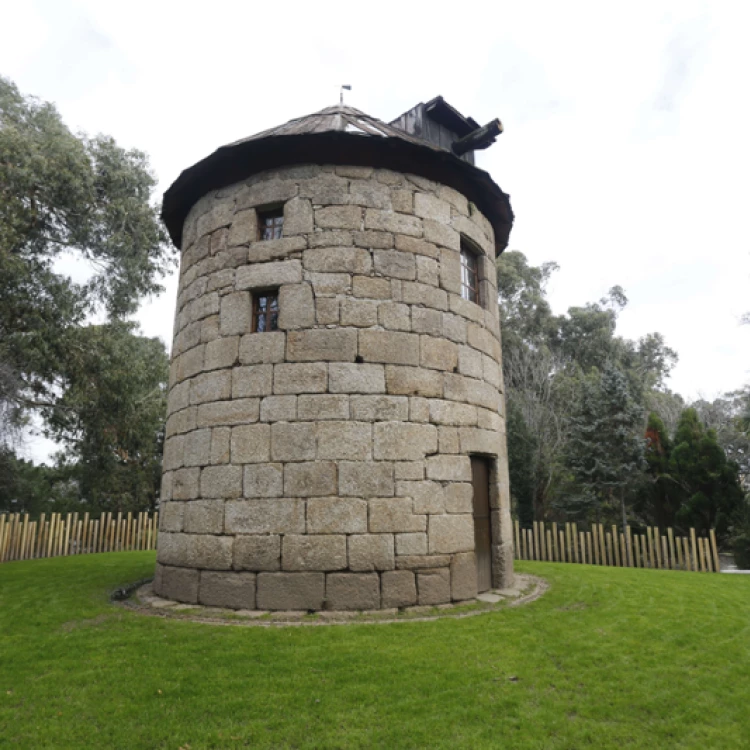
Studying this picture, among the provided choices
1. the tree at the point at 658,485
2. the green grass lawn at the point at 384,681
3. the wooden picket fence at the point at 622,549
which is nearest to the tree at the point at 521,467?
the tree at the point at 658,485

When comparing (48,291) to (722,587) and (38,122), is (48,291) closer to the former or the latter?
(38,122)

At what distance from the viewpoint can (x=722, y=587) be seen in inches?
333

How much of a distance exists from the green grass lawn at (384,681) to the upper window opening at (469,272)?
4.33m

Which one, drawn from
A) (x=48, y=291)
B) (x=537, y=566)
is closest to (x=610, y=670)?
(x=537, y=566)

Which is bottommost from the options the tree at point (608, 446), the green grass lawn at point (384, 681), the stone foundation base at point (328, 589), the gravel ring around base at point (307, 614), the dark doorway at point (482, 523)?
the green grass lawn at point (384, 681)

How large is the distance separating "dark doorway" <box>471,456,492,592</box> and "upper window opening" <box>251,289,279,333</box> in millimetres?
3230

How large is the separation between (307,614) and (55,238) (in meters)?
13.6

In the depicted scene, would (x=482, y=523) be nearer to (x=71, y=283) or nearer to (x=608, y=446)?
(x=608, y=446)

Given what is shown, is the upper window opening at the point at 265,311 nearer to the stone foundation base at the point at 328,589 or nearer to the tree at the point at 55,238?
the stone foundation base at the point at 328,589

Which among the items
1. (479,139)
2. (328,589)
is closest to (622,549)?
(328,589)

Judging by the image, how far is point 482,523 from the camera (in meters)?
7.38

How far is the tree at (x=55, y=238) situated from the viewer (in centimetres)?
1298

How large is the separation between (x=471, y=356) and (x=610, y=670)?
13.3ft

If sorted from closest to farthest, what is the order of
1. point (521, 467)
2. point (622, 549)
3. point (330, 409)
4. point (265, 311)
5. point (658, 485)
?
point (330, 409), point (265, 311), point (622, 549), point (658, 485), point (521, 467)
